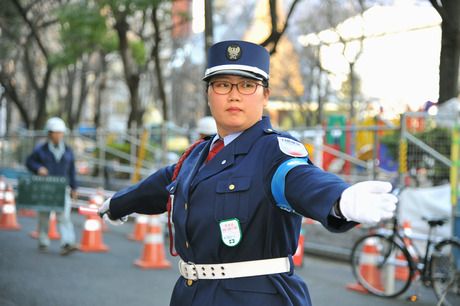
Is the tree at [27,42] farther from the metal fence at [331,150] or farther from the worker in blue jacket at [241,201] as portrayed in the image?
the worker in blue jacket at [241,201]

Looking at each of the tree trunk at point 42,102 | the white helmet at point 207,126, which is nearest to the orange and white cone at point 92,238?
Result: the white helmet at point 207,126

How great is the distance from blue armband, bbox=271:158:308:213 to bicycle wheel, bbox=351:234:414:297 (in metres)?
5.29

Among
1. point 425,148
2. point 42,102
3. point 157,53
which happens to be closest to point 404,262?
point 425,148

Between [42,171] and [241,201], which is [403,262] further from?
[241,201]

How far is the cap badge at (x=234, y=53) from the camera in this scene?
8.87 feet

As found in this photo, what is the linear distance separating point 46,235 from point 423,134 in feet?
19.5

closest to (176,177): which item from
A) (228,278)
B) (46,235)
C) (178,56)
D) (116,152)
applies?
(228,278)

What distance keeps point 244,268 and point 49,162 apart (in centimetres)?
754

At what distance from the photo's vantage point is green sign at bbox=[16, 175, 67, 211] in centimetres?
939

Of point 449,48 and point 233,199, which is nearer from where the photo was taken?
point 233,199

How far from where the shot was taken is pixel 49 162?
31.5 feet

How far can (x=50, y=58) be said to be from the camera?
22109 mm

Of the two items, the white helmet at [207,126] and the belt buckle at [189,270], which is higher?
the white helmet at [207,126]

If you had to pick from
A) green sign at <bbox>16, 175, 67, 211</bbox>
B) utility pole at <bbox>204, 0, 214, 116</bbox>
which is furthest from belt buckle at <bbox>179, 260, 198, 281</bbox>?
utility pole at <bbox>204, 0, 214, 116</bbox>
